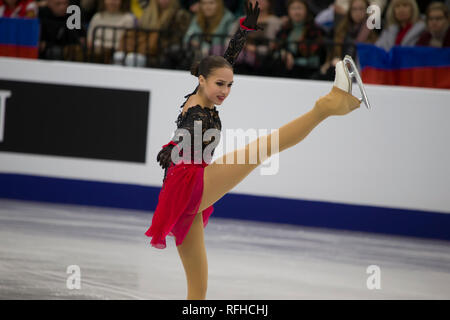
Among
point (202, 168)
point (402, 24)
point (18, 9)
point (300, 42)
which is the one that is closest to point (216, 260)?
point (202, 168)

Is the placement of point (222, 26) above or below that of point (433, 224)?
above

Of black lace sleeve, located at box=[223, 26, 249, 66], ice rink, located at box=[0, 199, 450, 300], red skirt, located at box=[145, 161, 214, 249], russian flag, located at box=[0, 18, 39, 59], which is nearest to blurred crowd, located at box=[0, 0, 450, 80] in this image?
russian flag, located at box=[0, 18, 39, 59]

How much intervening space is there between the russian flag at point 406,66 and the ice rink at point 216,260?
4.51 feet

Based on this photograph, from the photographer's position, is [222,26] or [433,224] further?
[222,26]

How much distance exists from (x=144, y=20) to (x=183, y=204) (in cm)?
427

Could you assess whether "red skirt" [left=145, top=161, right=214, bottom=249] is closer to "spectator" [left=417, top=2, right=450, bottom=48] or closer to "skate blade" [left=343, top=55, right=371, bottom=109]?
"skate blade" [left=343, top=55, right=371, bottom=109]

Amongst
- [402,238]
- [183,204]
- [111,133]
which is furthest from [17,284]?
[402,238]

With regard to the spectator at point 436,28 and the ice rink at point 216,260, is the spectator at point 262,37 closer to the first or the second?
the spectator at point 436,28

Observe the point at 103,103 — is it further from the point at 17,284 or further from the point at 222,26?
the point at 17,284

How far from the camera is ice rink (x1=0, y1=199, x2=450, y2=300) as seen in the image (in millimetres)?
3953

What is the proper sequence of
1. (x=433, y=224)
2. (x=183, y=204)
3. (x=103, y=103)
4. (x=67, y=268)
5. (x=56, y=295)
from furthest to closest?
(x=103, y=103) → (x=433, y=224) → (x=67, y=268) → (x=56, y=295) → (x=183, y=204)

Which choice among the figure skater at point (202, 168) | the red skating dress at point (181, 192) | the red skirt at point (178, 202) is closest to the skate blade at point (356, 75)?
the figure skater at point (202, 168)

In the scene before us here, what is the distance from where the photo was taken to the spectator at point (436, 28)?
6.30 metres

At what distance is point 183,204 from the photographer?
307cm
